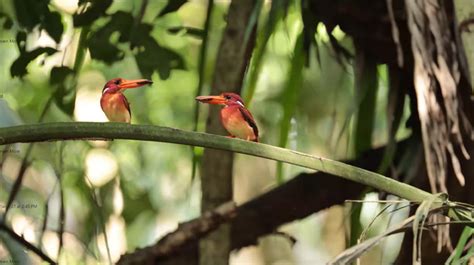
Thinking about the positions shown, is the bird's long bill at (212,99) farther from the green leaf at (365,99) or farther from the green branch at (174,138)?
the green branch at (174,138)

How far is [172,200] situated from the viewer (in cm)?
131

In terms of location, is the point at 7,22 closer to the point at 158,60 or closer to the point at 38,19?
the point at 38,19

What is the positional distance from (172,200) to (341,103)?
327 millimetres

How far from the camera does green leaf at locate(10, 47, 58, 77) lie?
1205 mm

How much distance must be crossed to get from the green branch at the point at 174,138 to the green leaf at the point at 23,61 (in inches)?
18.1

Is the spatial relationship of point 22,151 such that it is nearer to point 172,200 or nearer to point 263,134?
point 172,200

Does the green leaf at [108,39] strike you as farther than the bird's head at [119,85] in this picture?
Yes

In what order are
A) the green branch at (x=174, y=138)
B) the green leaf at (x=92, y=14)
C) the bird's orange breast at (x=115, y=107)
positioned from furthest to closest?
the green leaf at (x=92, y=14) → the bird's orange breast at (x=115, y=107) → the green branch at (x=174, y=138)

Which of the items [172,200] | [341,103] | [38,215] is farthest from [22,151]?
[341,103]

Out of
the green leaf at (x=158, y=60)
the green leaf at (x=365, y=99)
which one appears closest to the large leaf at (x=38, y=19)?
the green leaf at (x=158, y=60)

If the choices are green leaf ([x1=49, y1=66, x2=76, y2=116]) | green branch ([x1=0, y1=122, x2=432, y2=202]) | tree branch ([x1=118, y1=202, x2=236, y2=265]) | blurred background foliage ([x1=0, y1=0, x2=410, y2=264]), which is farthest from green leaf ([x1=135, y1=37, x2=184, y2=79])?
green branch ([x1=0, y1=122, x2=432, y2=202])

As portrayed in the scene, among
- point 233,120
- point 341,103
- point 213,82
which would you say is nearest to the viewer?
point 233,120

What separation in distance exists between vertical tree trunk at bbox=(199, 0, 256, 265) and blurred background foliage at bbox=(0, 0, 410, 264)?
2 centimetres

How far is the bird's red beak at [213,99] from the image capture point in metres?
1.18
